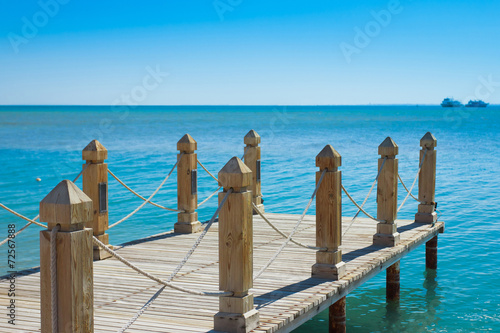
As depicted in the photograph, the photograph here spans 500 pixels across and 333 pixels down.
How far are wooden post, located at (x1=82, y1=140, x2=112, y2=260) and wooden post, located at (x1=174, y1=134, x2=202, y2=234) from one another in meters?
1.90

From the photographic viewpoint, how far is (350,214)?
694 inches

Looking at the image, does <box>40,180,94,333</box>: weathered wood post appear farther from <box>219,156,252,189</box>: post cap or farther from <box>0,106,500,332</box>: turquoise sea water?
<box>0,106,500,332</box>: turquoise sea water

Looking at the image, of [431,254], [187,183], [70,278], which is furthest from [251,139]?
[70,278]

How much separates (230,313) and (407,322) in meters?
4.99

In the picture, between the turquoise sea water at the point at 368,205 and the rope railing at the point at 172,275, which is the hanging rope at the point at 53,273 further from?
the turquoise sea water at the point at 368,205

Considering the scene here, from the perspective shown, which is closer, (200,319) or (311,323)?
(200,319)

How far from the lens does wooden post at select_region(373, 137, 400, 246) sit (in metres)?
9.06

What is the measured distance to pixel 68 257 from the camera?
12.4ft

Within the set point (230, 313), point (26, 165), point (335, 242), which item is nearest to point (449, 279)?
point (335, 242)

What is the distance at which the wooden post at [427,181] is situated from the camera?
11219 mm

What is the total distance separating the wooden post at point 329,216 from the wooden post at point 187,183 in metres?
3.36

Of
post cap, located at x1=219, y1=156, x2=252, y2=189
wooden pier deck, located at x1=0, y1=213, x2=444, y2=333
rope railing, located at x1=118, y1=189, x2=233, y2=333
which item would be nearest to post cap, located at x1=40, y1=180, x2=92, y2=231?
rope railing, located at x1=118, y1=189, x2=233, y2=333

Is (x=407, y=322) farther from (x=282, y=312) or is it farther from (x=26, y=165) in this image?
(x=26, y=165)

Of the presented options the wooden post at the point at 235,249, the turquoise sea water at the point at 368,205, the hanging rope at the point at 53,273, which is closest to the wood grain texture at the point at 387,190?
the turquoise sea water at the point at 368,205
